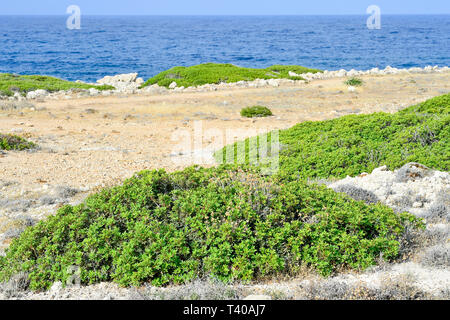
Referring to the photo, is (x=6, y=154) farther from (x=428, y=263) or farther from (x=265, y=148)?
(x=428, y=263)

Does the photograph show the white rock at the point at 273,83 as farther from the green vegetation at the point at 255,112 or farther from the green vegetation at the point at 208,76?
the green vegetation at the point at 255,112

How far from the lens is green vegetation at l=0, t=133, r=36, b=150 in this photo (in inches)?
439

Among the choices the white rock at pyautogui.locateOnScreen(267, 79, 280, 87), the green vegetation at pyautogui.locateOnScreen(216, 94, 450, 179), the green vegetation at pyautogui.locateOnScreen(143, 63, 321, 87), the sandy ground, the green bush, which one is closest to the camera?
the green bush

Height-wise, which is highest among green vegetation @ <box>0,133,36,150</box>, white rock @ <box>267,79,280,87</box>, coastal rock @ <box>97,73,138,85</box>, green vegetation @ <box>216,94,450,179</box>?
coastal rock @ <box>97,73,138,85</box>

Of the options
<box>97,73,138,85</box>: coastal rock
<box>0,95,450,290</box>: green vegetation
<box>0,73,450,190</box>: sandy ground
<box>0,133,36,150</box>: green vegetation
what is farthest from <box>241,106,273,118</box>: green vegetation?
<box>97,73,138,85</box>: coastal rock

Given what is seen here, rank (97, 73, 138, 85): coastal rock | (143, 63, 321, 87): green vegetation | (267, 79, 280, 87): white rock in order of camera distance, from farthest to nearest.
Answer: (97, 73, 138, 85): coastal rock
(143, 63, 321, 87): green vegetation
(267, 79, 280, 87): white rock

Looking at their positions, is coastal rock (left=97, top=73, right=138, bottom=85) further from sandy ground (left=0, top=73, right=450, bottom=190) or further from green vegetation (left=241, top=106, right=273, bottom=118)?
green vegetation (left=241, top=106, right=273, bottom=118)

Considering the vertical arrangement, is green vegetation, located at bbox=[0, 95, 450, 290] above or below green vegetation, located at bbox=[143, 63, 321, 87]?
below

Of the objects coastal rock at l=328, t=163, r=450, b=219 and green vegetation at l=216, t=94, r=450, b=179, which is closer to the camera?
coastal rock at l=328, t=163, r=450, b=219

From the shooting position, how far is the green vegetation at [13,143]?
11.2 meters

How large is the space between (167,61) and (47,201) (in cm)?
4721

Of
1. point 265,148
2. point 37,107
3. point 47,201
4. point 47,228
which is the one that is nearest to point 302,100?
point 265,148

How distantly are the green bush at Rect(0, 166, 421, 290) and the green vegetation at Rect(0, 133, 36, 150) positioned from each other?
24.3 ft

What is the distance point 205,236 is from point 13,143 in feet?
30.7
